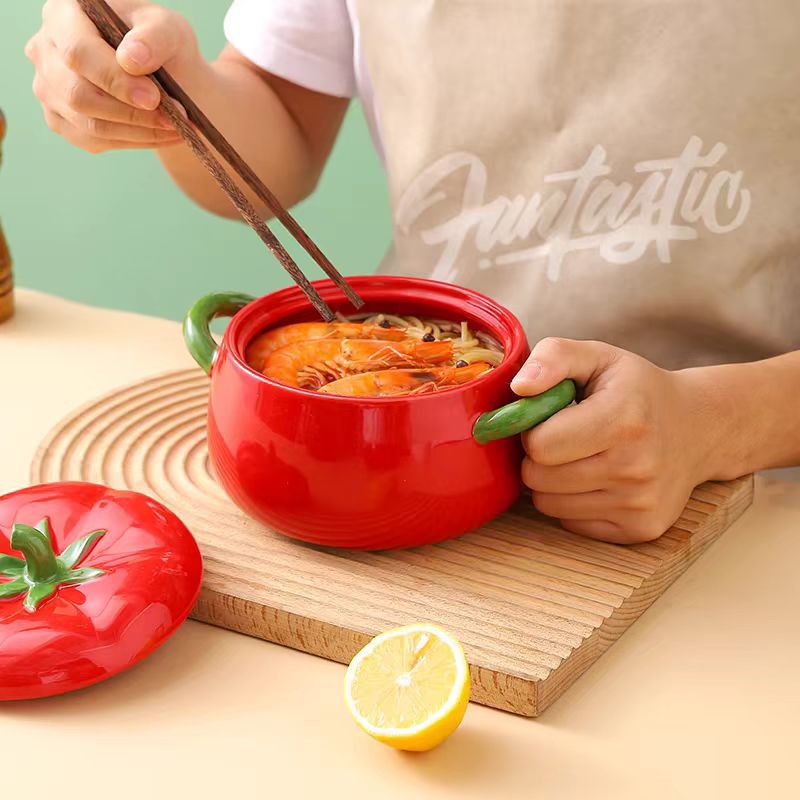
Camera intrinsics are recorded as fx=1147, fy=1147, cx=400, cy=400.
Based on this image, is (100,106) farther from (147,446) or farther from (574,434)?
(574,434)

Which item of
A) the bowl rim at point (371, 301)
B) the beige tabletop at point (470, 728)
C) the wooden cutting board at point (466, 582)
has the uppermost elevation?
the bowl rim at point (371, 301)

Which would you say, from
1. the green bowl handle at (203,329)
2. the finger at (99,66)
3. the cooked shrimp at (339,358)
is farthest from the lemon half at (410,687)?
the finger at (99,66)

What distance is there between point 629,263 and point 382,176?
125 cm

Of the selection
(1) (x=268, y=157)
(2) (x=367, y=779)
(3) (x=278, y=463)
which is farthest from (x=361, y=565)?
(1) (x=268, y=157)

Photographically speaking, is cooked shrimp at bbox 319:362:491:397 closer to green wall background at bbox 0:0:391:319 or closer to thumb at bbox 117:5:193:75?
thumb at bbox 117:5:193:75

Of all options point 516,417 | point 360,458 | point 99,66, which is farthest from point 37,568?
point 99,66

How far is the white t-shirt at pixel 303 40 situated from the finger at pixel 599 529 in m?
0.75

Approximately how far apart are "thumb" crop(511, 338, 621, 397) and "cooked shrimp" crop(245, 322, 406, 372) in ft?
0.47

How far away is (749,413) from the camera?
1074 millimetres

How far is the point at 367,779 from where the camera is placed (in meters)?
0.76

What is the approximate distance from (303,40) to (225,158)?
51cm

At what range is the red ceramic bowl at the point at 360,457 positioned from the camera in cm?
90

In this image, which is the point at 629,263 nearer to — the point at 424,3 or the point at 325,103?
the point at 424,3

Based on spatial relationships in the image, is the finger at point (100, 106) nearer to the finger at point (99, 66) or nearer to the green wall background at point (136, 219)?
the finger at point (99, 66)
